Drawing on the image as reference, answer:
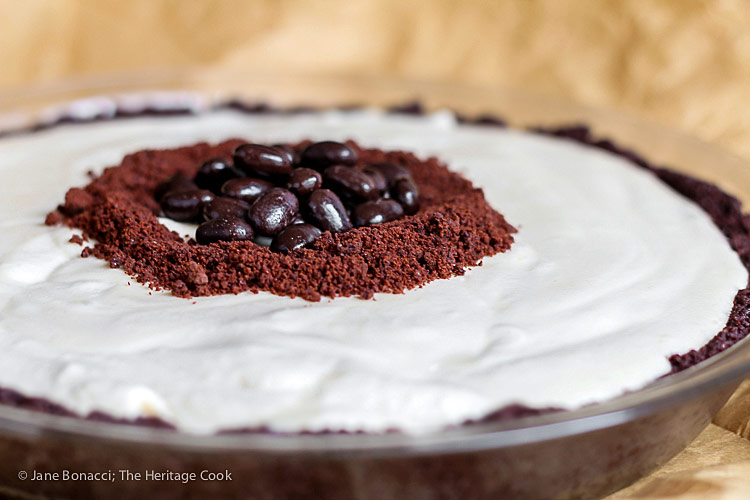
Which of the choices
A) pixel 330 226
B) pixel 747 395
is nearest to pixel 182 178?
pixel 330 226

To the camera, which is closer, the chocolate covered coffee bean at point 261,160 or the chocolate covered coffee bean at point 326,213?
the chocolate covered coffee bean at point 326,213

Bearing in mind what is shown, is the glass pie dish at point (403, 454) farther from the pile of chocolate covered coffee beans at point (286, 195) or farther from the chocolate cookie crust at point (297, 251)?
the pile of chocolate covered coffee beans at point (286, 195)

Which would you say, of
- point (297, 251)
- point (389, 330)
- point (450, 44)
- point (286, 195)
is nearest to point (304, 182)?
point (286, 195)

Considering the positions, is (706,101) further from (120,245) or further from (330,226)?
(120,245)

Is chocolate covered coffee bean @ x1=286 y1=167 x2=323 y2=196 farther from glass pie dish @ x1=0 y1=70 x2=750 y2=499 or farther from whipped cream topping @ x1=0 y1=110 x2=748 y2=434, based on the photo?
glass pie dish @ x1=0 y1=70 x2=750 y2=499

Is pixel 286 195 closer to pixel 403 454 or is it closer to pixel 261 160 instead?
pixel 261 160

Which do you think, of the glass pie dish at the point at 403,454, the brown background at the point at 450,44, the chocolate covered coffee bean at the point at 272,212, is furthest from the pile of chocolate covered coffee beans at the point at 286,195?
the brown background at the point at 450,44

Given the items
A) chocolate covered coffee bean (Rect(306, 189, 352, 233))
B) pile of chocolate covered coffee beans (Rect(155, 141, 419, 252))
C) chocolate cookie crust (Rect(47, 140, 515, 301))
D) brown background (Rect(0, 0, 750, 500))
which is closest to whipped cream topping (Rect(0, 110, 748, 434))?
chocolate cookie crust (Rect(47, 140, 515, 301))
